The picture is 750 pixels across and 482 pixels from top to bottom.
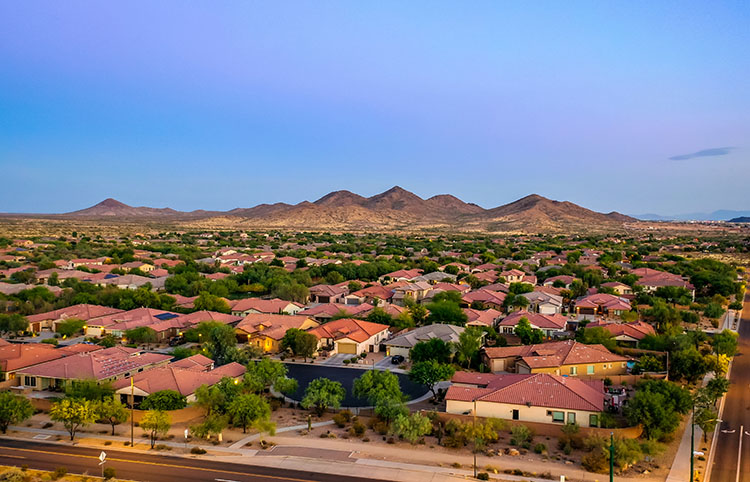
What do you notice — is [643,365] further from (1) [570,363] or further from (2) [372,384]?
(2) [372,384]

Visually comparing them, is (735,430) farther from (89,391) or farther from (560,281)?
(560,281)

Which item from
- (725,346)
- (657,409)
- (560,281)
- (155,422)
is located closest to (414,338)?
(657,409)

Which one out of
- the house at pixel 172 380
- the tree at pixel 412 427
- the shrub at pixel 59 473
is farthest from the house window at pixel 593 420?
the shrub at pixel 59 473

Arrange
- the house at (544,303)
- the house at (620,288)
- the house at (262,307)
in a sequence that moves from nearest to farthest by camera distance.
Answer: the house at (262,307)
the house at (544,303)
the house at (620,288)

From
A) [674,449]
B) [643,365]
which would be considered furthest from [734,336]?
[674,449]

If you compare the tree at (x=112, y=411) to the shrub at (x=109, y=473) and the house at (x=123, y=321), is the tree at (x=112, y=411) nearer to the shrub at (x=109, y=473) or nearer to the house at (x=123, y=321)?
the shrub at (x=109, y=473)

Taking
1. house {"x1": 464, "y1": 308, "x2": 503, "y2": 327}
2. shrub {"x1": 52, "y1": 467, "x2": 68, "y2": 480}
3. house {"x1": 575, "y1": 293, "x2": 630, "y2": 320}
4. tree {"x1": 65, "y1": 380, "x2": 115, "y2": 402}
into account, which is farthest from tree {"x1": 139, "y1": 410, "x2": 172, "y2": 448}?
house {"x1": 575, "y1": 293, "x2": 630, "y2": 320}
